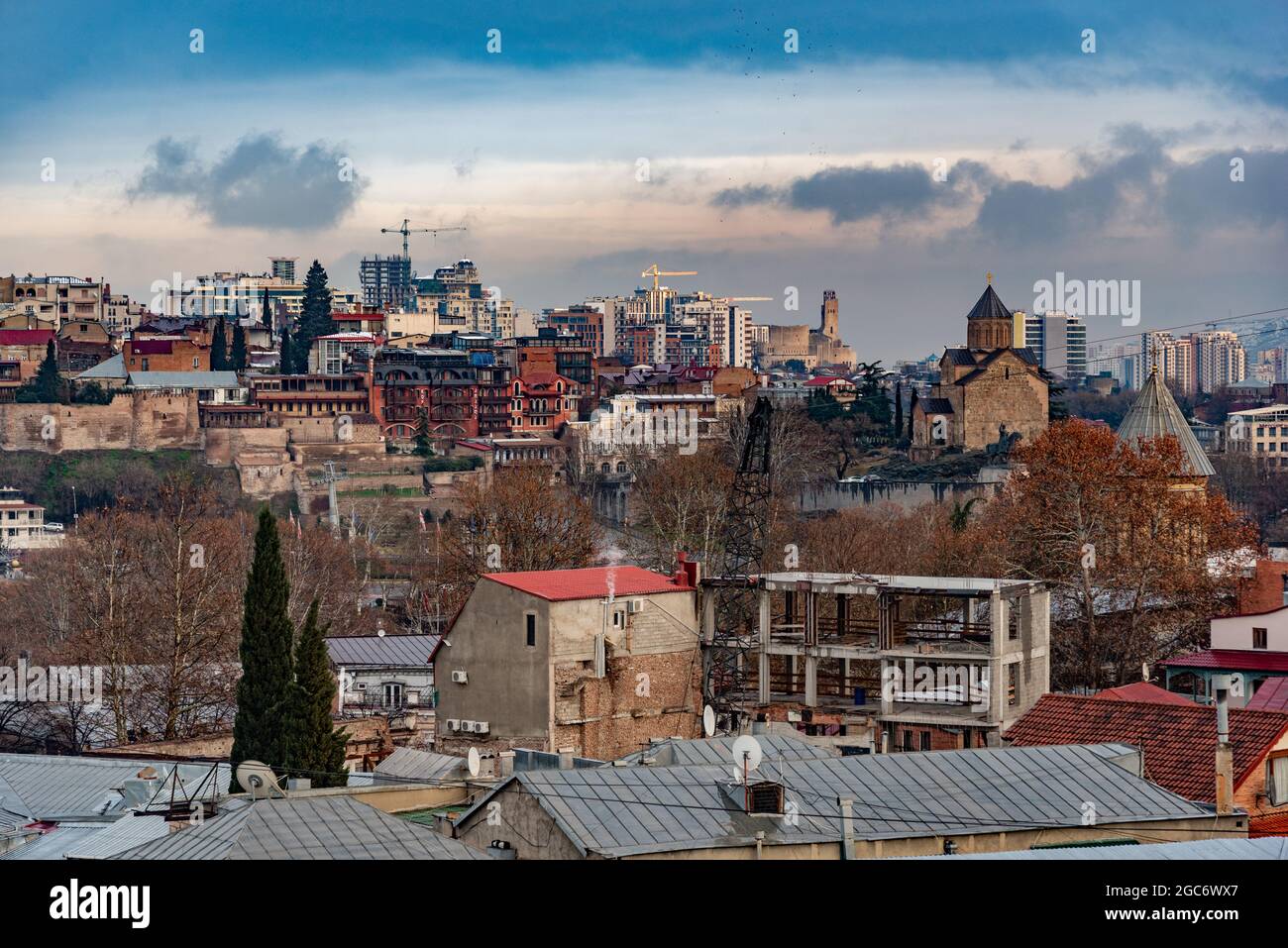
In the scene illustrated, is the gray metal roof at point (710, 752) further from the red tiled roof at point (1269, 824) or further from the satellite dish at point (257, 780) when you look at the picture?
the red tiled roof at point (1269, 824)

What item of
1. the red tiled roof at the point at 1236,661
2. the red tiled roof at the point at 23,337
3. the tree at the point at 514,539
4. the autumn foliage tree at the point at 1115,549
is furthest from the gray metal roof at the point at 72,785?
the red tiled roof at the point at 23,337

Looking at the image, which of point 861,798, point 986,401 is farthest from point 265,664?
point 986,401

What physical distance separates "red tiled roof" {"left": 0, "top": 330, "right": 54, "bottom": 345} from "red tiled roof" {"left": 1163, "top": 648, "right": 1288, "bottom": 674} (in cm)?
9198

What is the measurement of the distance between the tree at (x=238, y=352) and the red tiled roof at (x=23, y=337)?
9984 mm

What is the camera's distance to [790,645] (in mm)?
32719

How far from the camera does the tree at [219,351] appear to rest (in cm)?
11344

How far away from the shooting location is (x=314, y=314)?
118875mm

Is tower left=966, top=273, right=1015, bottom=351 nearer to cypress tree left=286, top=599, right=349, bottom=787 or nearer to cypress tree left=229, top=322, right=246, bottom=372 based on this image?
cypress tree left=229, top=322, right=246, bottom=372

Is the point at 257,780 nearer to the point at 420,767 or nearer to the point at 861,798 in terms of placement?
the point at 420,767

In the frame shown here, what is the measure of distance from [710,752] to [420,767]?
4.03 metres

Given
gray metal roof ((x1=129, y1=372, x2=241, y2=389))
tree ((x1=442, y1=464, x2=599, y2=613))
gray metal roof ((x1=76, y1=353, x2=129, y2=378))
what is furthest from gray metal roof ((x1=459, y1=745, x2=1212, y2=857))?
gray metal roof ((x1=76, y1=353, x2=129, y2=378))
